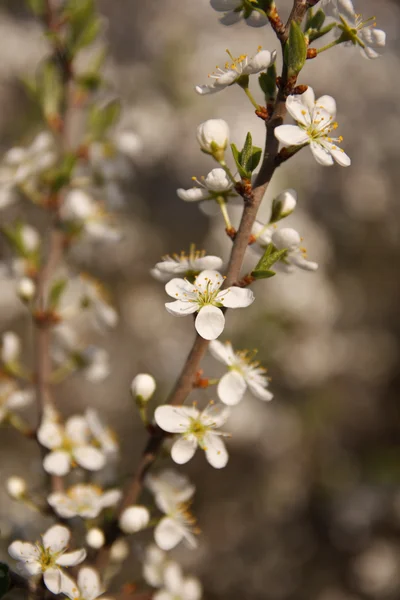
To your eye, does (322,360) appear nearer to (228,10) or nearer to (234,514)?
(234,514)

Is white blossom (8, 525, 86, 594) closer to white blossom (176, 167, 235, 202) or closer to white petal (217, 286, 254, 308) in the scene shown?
white petal (217, 286, 254, 308)

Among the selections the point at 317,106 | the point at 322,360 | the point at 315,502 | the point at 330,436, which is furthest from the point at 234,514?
the point at 317,106

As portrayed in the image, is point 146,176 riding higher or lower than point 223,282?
lower

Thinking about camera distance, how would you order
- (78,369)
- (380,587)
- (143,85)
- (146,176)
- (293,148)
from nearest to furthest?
(293,148) < (78,369) < (380,587) < (143,85) < (146,176)

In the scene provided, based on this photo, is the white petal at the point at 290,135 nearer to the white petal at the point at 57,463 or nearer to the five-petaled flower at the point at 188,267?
the five-petaled flower at the point at 188,267

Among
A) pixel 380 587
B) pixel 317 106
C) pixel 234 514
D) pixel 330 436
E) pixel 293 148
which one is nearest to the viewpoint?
pixel 293 148

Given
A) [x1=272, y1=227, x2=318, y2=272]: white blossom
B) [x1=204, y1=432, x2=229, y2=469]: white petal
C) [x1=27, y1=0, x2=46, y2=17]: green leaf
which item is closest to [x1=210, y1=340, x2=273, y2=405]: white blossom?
[x1=204, y1=432, x2=229, y2=469]: white petal

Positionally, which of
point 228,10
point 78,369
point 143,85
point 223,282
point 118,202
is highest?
point 228,10

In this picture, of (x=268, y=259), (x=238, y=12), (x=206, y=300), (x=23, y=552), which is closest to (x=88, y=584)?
(x=23, y=552)
